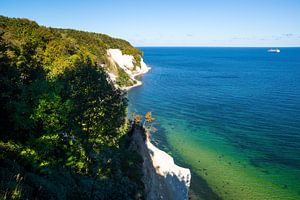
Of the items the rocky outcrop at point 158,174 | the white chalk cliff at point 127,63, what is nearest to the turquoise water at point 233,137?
the rocky outcrop at point 158,174

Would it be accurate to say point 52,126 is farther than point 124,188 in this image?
No

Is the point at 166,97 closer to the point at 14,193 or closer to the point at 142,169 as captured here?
the point at 142,169

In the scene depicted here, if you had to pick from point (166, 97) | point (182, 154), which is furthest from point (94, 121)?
point (166, 97)

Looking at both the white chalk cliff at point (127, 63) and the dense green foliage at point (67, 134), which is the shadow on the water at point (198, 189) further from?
the white chalk cliff at point (127, 63)

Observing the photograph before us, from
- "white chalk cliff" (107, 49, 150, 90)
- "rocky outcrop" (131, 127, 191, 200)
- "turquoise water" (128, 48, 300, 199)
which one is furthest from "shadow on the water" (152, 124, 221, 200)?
"white chalk cliff" (107, 49, 150, 90)

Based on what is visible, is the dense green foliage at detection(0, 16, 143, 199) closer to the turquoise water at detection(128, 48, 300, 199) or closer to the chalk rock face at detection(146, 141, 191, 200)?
the chalk rock face at detection(146, 141, 191, 200)

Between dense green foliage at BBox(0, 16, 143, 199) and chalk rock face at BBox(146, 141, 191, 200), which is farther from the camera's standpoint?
chalk rock face at BBox(146, 141, 191, 200)

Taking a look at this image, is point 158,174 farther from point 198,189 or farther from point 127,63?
point 127,63

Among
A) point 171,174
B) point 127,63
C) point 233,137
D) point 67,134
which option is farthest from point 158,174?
point 127,63
